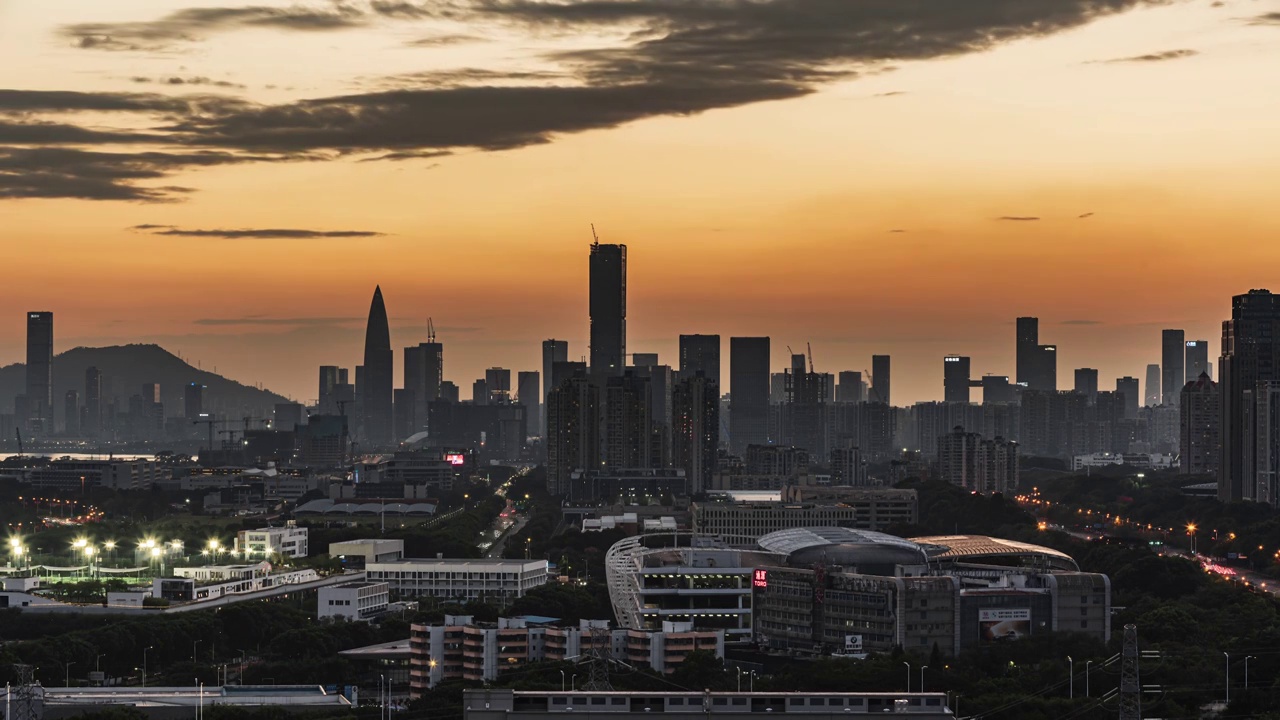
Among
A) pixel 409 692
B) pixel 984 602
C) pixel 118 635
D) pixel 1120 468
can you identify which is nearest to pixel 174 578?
pixel 118 635

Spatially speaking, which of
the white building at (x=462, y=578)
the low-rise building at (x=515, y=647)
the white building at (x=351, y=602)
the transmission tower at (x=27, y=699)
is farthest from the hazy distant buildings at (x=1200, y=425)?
the transmission tower at (x=27, y=699)

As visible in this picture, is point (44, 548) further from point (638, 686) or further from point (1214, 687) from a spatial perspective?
point (1214, 687)

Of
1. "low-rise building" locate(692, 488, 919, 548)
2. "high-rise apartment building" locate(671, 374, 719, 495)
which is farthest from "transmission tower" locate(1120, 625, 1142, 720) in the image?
"high-rise apartment building" locate(671, 374, 719, 495)

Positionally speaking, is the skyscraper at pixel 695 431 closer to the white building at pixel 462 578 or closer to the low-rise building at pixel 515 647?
the white building at pixel 462 578

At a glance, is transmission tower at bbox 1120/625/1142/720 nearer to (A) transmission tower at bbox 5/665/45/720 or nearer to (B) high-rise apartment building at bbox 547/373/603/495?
(A) transmission tower at bbox 5/665/45/720

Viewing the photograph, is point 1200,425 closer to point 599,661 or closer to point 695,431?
point 695,431

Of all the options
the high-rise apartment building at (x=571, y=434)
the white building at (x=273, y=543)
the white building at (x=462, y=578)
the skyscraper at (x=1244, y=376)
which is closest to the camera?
the white building at (x=462, y=578)

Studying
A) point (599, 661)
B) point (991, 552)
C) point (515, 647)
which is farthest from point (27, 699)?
point (991, 552)
